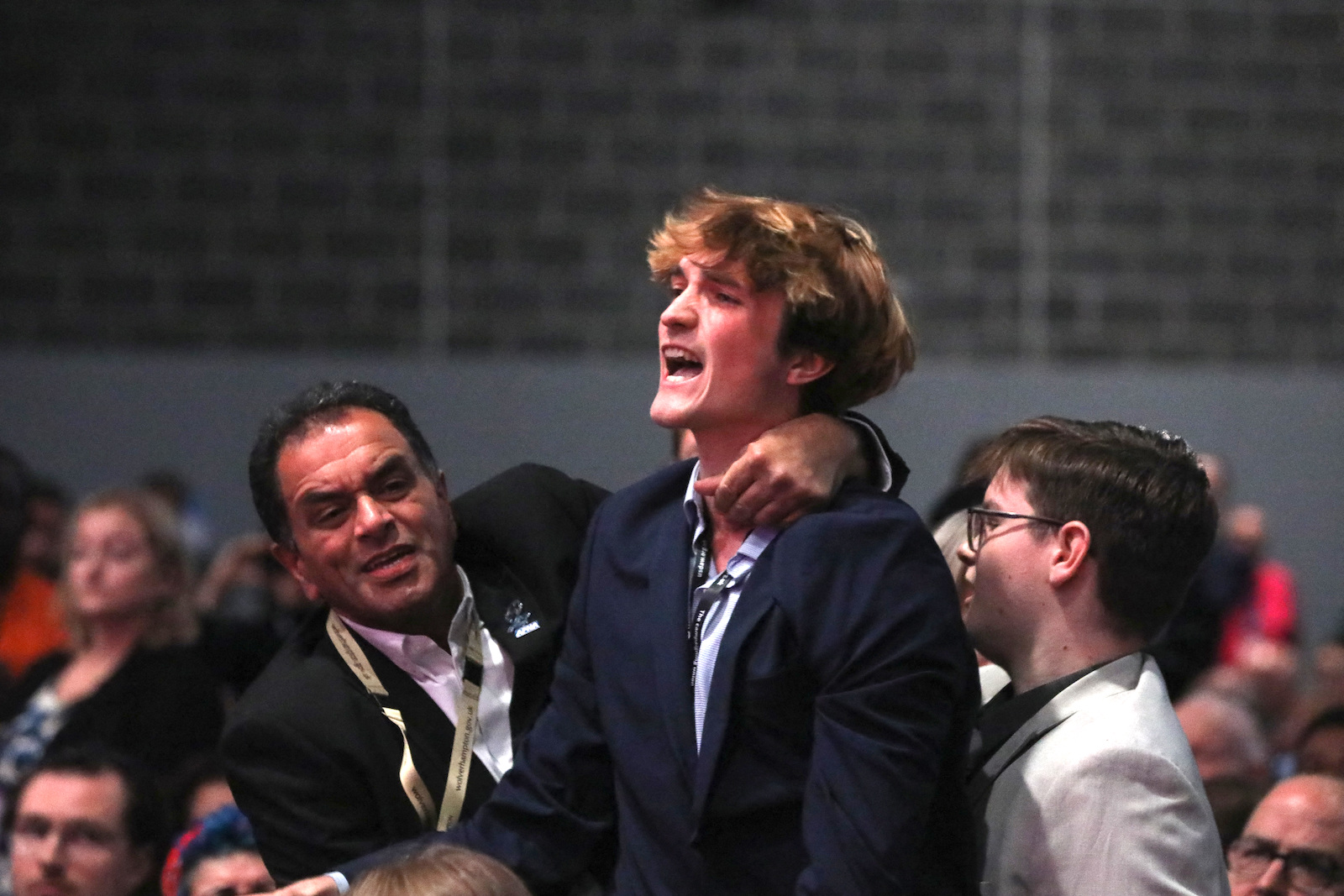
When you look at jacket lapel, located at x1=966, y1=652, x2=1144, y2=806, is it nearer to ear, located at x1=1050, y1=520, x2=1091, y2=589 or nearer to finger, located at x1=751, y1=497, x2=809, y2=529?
ear, located at x1=1050, y1=520, x2=1091, y2=589

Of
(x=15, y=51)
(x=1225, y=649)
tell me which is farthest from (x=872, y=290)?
(x=15, y=51)

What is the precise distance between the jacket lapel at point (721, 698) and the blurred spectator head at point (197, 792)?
6.07ft

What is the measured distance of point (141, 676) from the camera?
387 centimetres

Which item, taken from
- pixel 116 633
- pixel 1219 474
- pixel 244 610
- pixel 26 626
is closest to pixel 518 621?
pixel 116 633

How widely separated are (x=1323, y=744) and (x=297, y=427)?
7.82 feet

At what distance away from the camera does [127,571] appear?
4.07 meters

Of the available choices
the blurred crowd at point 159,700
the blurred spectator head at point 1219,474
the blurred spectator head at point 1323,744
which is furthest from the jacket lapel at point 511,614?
the blurred spectator head at point 1219,474

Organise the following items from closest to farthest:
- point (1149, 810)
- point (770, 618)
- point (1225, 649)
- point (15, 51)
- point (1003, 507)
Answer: point (770, 618) → point (1149, 810) → point (1003, 507) → point (1225, 649) → point (15, 51)

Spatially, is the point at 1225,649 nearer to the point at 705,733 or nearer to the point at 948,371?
the point at 948,371

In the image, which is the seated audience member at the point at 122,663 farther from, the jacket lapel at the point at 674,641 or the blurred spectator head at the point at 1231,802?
the jacket lapel at the point at 674,641

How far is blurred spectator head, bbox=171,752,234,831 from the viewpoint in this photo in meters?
3.44

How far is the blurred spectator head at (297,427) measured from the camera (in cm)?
225

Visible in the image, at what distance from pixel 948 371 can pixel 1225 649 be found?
189 centimetres

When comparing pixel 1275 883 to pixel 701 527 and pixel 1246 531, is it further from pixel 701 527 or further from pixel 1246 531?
pixel 1246 531
